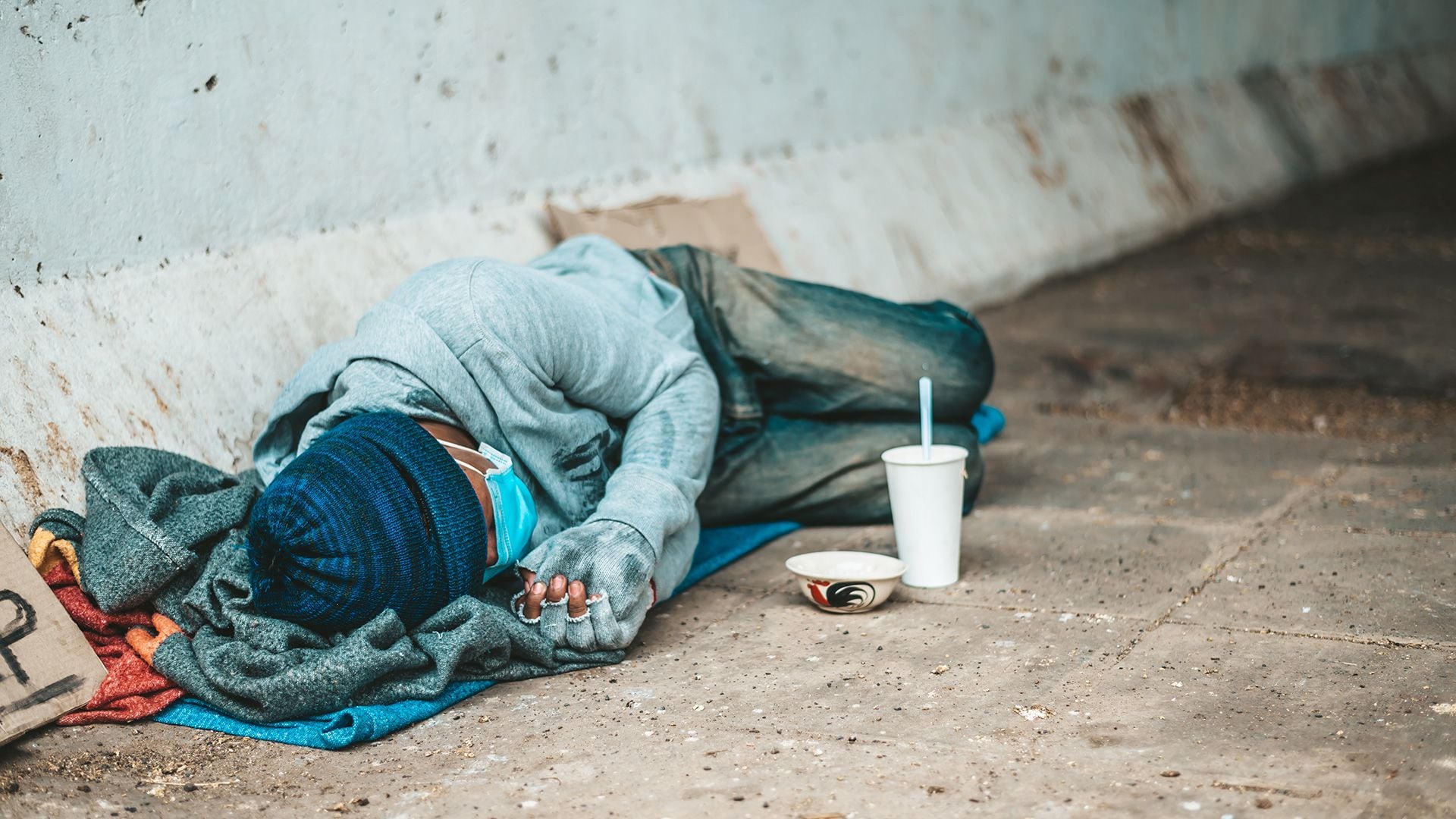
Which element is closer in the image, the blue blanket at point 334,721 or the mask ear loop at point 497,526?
the blue blanket at point 334,721

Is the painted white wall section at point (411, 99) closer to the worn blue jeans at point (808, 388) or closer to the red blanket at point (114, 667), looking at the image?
the red blanket at point (114, 667)

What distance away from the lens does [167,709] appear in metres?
2.48

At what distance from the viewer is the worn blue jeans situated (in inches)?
135

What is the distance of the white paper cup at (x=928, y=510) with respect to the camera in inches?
114

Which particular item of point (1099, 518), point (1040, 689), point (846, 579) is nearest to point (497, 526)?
point (846, 579)

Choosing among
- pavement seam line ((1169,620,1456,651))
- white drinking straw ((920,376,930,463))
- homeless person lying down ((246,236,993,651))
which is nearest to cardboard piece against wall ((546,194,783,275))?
homeless person lying down ((246,236,993,651))

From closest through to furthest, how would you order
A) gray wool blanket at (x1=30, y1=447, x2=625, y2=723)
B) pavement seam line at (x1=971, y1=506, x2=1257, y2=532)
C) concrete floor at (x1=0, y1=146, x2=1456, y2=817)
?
A: concrete floor at (x1=0, y1=146, x2=1456, y2=817), gray wool blanket at (x1=30, y1=447, x2=625, y2=723), pavement seam line at (x1=971, y1=506, x2=1257, y2=532)

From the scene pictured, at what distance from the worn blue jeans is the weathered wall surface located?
869 mm

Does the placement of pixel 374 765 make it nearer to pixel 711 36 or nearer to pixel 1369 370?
pixel 711 36

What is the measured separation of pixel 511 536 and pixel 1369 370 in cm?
341

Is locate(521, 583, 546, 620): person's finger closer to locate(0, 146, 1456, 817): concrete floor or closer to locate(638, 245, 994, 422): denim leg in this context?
locate(0, 146, 1456, 817): concrete floor

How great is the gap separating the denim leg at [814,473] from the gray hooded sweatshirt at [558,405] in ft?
1.32

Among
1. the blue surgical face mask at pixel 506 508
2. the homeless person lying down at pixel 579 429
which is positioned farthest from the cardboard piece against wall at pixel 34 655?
the blue surgical face mask at pixel 506 508

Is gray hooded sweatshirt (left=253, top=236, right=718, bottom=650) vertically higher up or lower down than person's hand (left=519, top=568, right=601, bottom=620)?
higher up
